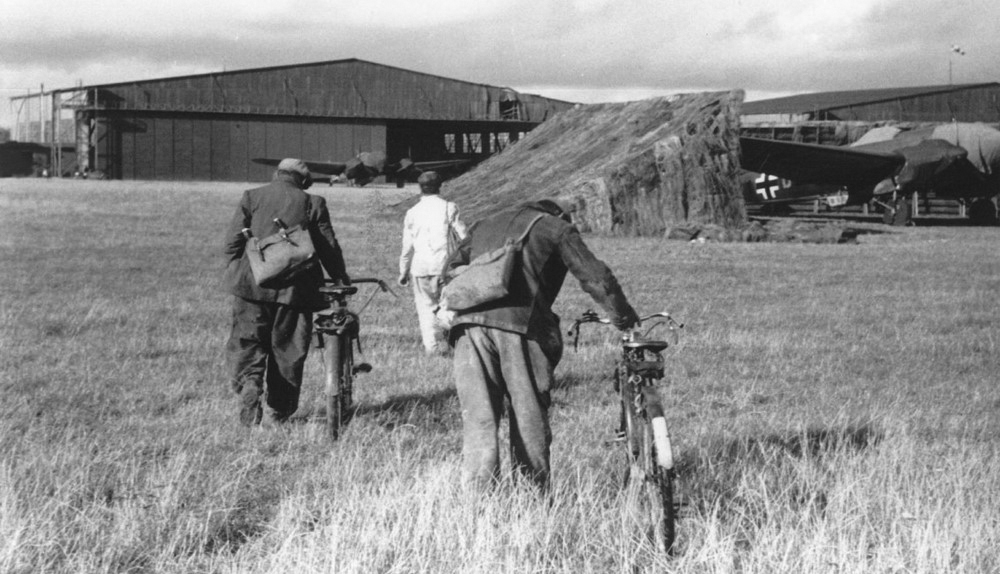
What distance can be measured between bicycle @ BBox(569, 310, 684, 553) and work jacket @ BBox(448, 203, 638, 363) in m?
0.16

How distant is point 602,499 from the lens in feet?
18.7

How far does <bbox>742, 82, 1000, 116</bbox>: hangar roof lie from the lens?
6378 cm

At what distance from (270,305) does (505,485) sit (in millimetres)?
2749

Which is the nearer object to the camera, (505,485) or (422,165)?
(505,485)

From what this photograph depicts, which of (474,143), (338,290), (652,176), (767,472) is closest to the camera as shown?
(767,472)

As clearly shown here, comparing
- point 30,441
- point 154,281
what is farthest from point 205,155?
point 30,441

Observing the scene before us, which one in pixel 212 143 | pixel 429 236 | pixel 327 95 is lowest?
pixel 429 236

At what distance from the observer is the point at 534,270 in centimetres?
555

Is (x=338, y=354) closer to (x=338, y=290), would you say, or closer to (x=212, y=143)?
(x=338, y=290)

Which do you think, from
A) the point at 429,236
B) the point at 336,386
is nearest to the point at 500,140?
the point at 429,236

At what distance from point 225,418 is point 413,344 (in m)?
3.59

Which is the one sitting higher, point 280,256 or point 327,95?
point 327,95

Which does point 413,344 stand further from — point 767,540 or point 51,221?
point 51,221

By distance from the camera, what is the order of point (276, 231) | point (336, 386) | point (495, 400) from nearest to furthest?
point (495, 400), point (336, 386), point (276, 231)
